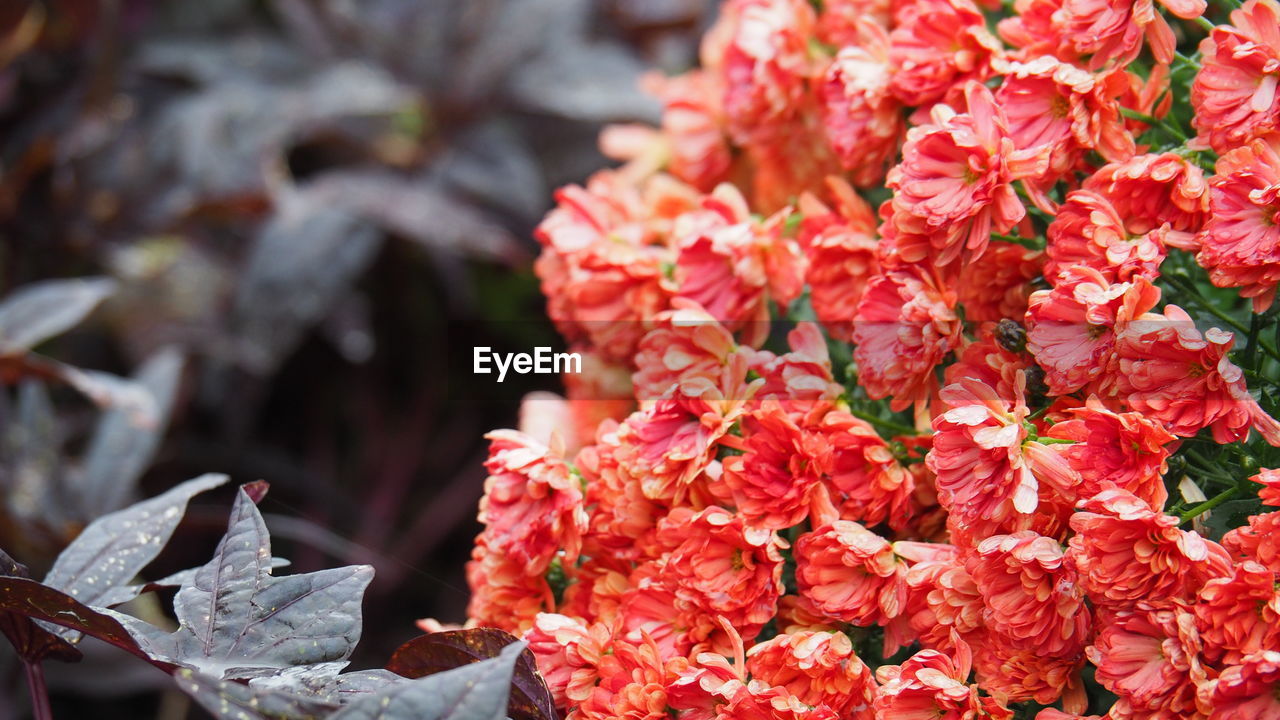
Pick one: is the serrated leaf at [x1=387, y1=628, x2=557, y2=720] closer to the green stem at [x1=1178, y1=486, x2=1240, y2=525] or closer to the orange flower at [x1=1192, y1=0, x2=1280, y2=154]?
the green stem at [x1=1178, y1=486, x2=1240, y2=525]

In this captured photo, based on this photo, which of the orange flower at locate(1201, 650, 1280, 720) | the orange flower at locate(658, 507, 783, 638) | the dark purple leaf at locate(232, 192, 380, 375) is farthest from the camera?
the dark purple leaf at locate(232, 192, 380, 375)

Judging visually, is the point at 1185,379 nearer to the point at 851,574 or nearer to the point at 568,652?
the point at 851,574

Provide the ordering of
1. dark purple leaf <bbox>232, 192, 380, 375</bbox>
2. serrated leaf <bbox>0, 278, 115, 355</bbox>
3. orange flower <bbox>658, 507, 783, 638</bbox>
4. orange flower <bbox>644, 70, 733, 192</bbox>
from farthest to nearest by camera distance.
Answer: dark purple leaf <bbox>232, 192, 380, 375</bbox> → serrated leaf <bbox>0, 278, 115, 355</bbox> → orange flower <bbox>644, 70, 733, 192</bbox> → orange flower <bbox>658, 507, 783, 638</bbox>

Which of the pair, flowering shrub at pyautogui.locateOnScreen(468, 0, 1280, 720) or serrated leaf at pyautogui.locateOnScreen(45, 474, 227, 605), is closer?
flowering shrub at pyautogui.locateOnScreen(468, 0, 1280, 720)

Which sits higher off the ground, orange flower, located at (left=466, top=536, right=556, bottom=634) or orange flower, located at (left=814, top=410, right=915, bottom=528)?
orange flower, located at (left=814, top=410, right=915, bottom=528)

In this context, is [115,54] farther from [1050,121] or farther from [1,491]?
[1050,121]

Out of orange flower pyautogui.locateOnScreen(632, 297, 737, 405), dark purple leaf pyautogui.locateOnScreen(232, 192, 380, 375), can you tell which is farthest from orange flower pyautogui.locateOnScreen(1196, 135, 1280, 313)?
dark purple leaf pyautogui.locateOnScreen(232, 192, 380, 375)

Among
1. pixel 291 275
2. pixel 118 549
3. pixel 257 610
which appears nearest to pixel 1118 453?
pixel 257 610

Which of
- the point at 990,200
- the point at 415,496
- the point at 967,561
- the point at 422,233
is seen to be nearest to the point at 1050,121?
the point at 990,200
